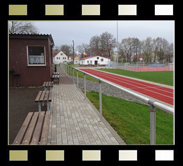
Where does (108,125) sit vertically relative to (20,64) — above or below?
below

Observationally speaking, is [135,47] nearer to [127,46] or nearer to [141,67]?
[127,46]

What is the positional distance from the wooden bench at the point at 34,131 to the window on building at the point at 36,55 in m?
7.18

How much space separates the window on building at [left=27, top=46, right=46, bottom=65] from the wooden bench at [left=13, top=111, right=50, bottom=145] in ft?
23.6

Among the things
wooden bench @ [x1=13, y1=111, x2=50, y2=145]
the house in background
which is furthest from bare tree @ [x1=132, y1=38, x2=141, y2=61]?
wooden bench @ [x1=13, y1=111, x2=50, y2=145]

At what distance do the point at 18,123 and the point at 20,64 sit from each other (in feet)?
20.9

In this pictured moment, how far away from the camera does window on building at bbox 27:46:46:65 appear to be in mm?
10177

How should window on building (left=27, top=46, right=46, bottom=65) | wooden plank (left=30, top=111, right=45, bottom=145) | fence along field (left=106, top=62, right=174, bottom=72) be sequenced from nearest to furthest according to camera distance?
wooden plank (left=30, top=111, right=45, bottom=145)
window on building (left=27, top=46, right=46, bottom=65)
fence along field (left=106, top=62, right=174, bottom=72)

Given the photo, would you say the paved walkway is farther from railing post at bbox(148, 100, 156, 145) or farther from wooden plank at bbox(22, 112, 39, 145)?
railing post at bbox(148, 100, 156, 145)

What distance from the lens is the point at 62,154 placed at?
1.88 m

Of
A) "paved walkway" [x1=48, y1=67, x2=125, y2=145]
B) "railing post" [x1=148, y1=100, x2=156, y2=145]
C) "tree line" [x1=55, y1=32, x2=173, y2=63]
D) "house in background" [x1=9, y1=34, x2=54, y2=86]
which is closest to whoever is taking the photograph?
"railing post" [x1=148, y1=100, x2=156, y2=145]

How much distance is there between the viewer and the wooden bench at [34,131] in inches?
98.8
